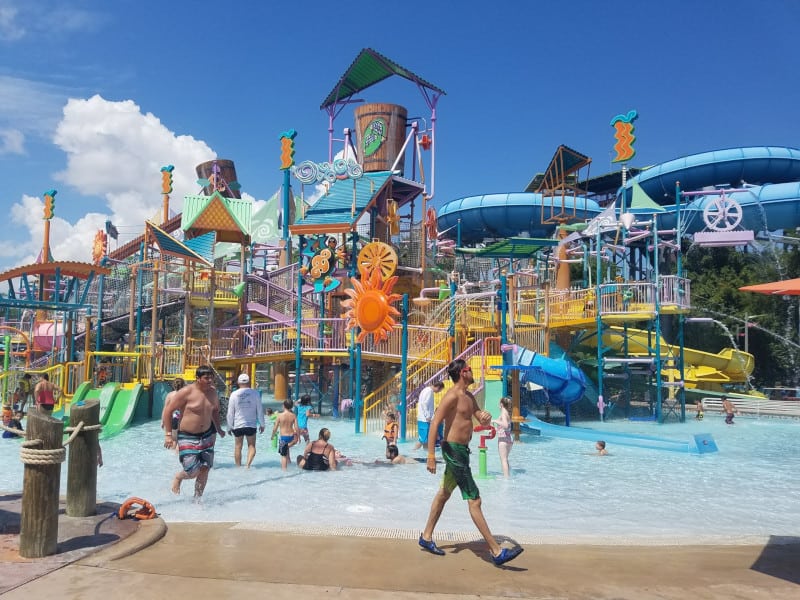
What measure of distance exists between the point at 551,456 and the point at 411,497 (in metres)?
5.42

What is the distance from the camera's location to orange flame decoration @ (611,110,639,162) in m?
24.3

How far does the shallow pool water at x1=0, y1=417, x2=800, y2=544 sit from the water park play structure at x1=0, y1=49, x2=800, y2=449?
9.55 ft

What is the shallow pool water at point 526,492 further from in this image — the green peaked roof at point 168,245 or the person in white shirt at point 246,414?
the green peaked roof at point 168,245

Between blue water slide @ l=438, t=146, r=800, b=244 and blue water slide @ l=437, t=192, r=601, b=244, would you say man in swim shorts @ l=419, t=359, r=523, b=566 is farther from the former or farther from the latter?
blue water slide @ l=437, t=192, r=601, b=244

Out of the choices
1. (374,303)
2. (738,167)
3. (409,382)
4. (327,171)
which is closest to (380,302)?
(374,303)

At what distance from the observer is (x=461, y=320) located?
66.8ft

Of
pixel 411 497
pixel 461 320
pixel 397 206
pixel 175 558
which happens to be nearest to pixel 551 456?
pixel 411 497

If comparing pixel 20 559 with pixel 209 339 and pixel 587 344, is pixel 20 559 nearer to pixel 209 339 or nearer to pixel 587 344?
pixel 209 339

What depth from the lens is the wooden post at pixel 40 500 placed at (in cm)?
487

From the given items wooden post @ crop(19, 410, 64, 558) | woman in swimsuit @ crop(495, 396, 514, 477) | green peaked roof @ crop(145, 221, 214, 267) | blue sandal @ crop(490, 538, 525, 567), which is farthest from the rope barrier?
green peaked roof @ crop(145, 221, 214, 267)

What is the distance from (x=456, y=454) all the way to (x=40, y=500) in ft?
10.4

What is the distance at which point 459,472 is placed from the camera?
563 centimetres

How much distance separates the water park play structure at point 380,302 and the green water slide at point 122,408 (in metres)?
0.05

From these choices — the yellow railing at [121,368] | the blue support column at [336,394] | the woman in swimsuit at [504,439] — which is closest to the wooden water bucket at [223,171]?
the blue support column at [336,394]
